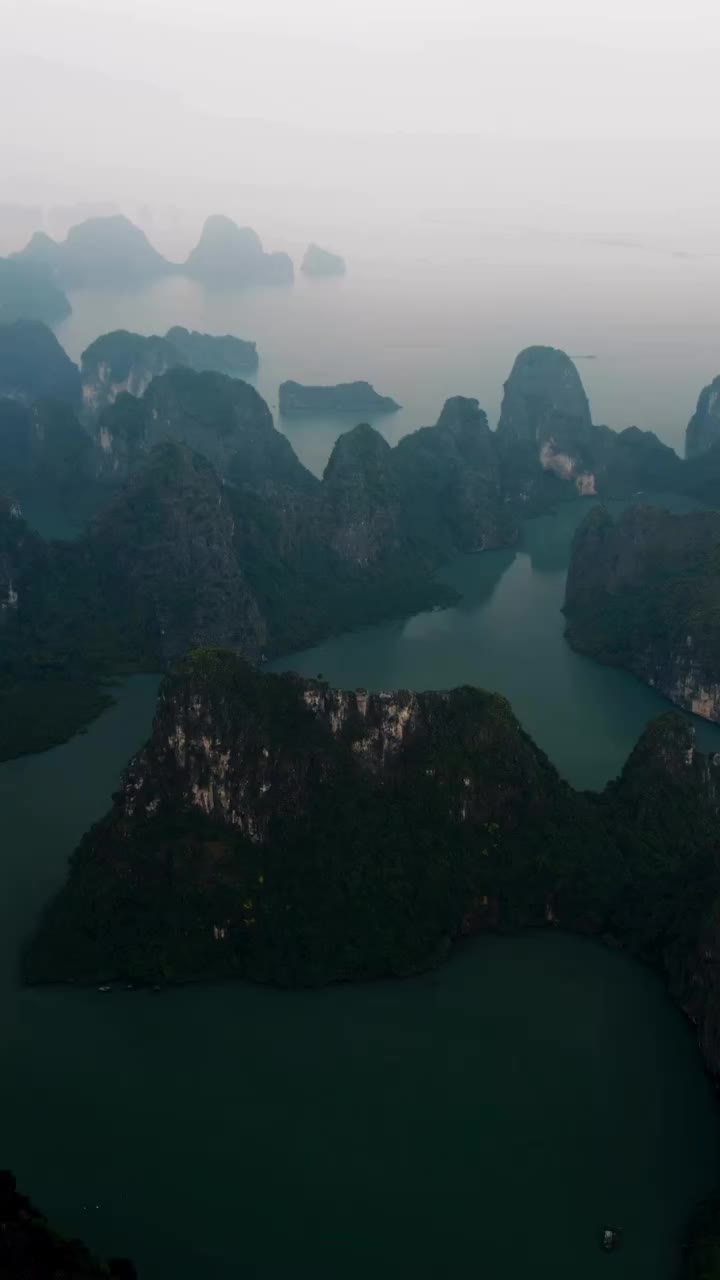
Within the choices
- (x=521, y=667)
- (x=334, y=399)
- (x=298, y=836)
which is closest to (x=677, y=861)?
(x=298, y=836)

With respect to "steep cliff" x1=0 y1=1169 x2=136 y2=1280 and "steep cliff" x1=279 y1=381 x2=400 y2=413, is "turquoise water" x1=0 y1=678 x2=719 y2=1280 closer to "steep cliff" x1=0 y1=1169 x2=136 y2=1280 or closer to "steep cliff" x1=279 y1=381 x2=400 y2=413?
"steep cliff" x1=0 y1=1169 x2=136 y2=1280

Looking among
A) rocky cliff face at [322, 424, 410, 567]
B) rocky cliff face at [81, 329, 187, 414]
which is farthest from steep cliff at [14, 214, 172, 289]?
rocky cliff face at [322, 424, 410, 567]

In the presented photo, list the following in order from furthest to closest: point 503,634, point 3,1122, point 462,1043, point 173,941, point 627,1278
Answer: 1. point 503,634
2. point 173,941
3. point 462,1043
4. point 3,1122
5. point 627,1278

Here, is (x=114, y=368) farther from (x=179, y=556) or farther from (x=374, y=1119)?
(x=374, y=1119)

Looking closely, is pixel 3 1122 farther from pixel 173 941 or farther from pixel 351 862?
pixel 351 862

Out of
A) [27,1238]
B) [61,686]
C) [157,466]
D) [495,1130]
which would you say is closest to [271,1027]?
[495,1130]

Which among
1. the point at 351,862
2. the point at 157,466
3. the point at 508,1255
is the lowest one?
the point at 508,1255
